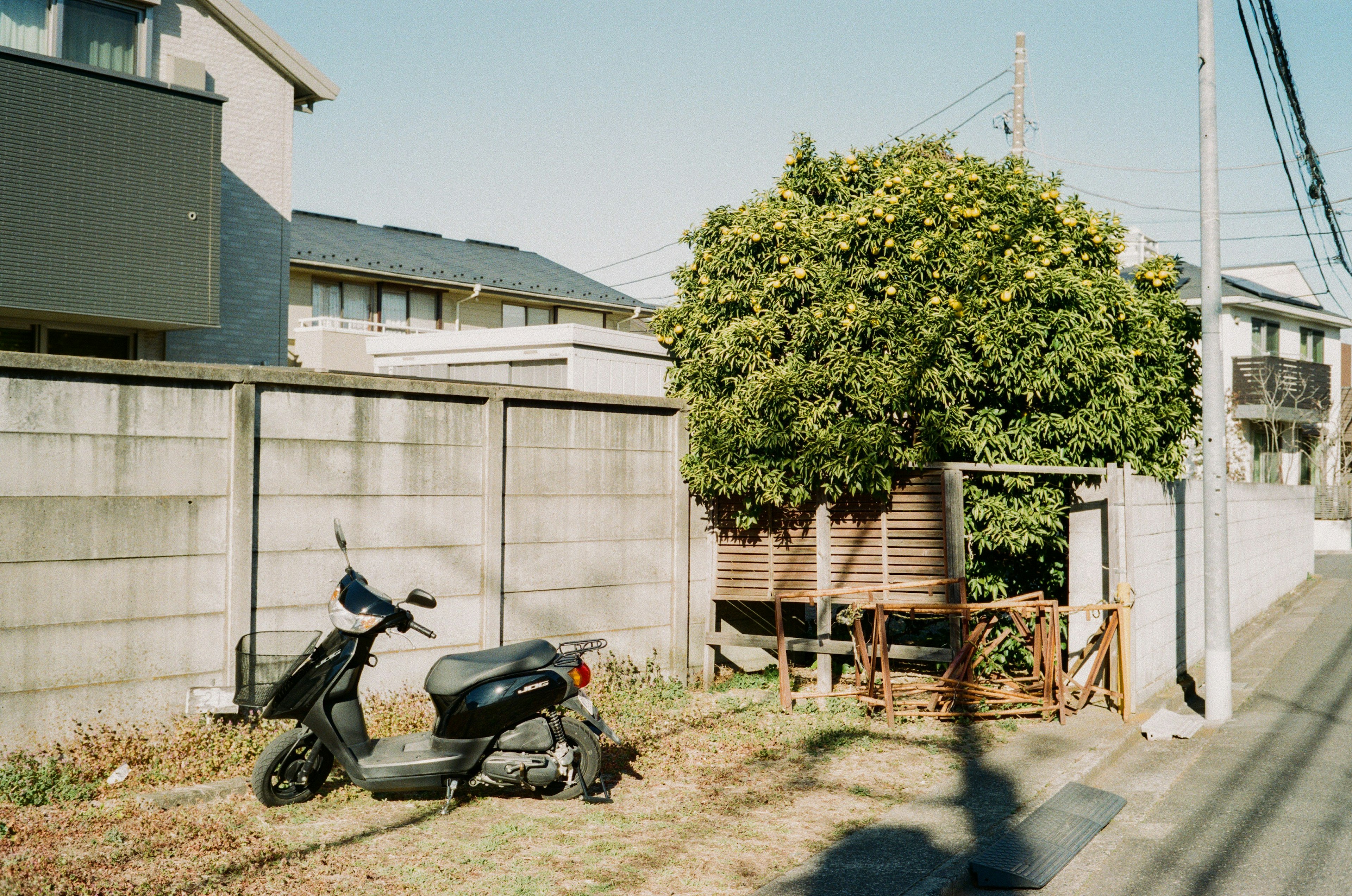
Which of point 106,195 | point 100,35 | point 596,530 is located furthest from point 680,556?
point 100,35

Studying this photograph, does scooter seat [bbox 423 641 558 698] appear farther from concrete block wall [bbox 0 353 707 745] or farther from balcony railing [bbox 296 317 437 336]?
balcony railing [bbox 296 317 437 336]

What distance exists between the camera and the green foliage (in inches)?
217

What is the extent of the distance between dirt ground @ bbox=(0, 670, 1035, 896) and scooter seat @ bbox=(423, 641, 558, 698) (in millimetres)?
699

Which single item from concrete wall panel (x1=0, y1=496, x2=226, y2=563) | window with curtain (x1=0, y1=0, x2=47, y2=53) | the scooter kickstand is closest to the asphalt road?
the scooter kickstand

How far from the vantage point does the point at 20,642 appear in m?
5.78

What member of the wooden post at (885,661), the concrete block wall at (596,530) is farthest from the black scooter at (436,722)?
the wooden post at (885,661)

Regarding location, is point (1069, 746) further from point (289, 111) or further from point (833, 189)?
point (289, 111)

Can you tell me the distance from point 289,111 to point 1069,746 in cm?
1169

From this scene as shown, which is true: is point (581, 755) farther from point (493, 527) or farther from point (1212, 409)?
point (1212, 409)

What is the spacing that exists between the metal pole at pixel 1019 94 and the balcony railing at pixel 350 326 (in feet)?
40.2

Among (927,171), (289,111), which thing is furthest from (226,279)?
(927,171)

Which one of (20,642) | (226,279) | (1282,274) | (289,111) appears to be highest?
(1282,274)

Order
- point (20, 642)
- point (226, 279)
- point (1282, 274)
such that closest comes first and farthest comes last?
point (20, 642), point (226, 279), point (1282, 274)

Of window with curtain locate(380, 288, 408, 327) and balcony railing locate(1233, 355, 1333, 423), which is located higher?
window with curtain locate(380, 288, 408, 327)
